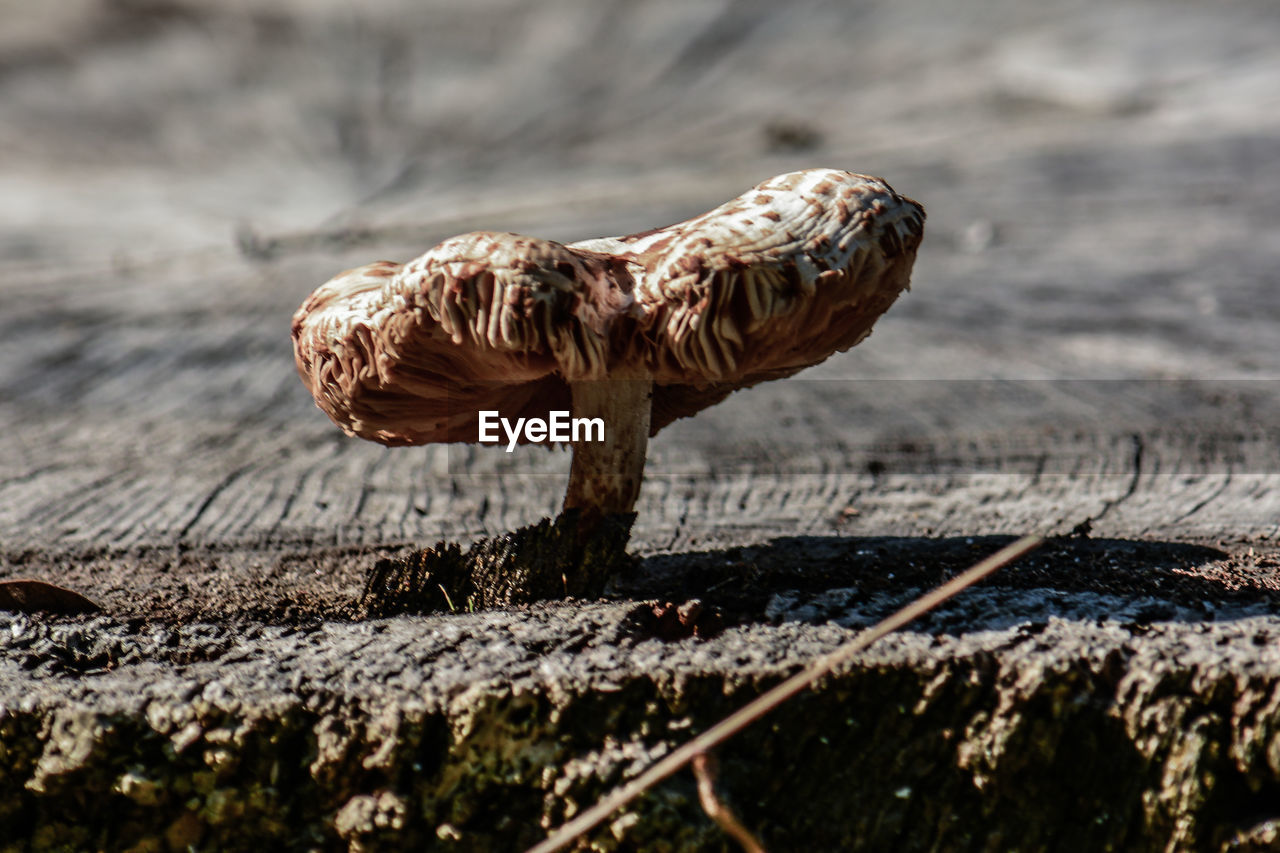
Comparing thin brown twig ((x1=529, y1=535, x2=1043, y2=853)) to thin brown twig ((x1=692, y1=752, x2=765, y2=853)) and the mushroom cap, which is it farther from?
the mushroom cap

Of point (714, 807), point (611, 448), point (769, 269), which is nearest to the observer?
point (714, 807)

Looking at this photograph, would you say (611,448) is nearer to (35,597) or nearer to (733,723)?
(733,723)

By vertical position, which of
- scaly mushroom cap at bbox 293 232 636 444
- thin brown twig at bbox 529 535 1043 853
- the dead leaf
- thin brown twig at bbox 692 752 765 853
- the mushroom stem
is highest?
scaly mushroom cap at bbox 293 232 636 444

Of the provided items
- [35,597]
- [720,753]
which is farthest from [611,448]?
[35,597]

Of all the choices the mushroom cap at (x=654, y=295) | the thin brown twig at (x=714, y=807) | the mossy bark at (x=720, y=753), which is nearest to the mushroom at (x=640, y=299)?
the mushroom cap at (x=654, y=295)

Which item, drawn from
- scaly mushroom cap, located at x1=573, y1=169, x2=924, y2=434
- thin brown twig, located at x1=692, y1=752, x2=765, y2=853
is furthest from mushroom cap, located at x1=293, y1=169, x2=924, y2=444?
thin brown twig, located at x1=692, y1=752, x2=765, y2=853
